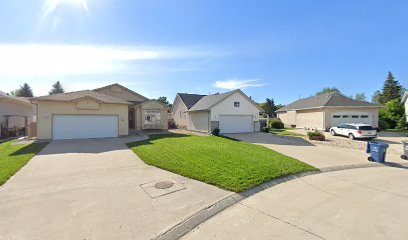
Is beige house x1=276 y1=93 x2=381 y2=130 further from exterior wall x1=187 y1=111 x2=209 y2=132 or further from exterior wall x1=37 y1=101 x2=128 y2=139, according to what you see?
exterior wall x1=37 y1=101 x2=128 y2=139

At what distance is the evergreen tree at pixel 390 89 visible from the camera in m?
52.8

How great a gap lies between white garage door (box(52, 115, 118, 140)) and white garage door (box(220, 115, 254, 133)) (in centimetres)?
1065

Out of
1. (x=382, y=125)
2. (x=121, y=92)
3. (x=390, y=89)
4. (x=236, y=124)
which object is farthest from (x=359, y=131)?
(x=390, y=89)

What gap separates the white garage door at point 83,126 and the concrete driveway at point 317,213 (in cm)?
1607

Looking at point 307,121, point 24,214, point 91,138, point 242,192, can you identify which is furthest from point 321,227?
point 307,121

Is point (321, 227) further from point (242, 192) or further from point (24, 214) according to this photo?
point (24, 214)

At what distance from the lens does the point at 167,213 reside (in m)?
4.57

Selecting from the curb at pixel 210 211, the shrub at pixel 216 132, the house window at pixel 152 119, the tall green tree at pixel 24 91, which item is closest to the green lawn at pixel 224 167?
the curb at pixel 210 211

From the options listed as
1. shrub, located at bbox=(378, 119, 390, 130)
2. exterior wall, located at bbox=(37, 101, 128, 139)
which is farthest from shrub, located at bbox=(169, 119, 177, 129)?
shrub, located at bbox=(378, 119, 390, 130)

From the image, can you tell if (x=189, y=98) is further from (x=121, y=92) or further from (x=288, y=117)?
(x=288, y=117)

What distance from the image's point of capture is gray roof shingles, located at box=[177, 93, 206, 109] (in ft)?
91.1

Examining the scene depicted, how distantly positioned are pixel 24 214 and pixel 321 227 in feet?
20.7

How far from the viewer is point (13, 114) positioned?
21141 mm

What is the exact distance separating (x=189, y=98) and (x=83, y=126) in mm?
14989
